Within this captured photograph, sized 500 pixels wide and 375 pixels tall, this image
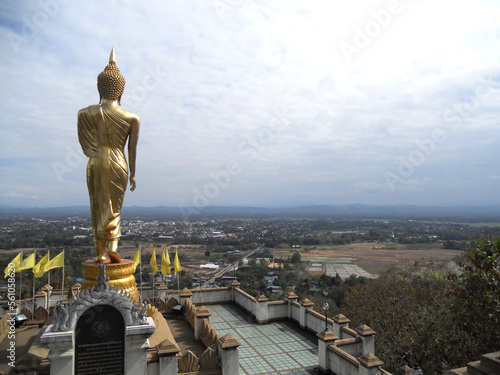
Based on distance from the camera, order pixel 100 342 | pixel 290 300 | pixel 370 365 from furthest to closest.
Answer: pixel 290 300 → pixel 370 365 → pixel 100 342

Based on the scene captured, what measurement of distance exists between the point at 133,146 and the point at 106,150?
0.79 m

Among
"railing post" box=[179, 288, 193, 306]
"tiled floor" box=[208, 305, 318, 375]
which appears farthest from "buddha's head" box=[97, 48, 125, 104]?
"tiled floor" box=[208, 305, 318, 375]

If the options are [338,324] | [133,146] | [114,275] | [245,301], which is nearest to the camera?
[114,275]

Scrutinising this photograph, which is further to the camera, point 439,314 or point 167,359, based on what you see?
point 439,314

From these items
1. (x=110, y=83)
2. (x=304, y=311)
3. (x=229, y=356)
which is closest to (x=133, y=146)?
(x=110, y=83)

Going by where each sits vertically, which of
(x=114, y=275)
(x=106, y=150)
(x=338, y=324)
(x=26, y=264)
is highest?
(x=106, y=150)

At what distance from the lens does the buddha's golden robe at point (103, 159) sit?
9.82 meters

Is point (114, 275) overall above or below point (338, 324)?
above

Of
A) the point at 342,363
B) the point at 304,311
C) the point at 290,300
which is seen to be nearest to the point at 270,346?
the point at 304,311

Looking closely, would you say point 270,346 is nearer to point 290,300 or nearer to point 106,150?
point 290,300

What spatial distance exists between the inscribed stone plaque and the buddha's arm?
4.40m

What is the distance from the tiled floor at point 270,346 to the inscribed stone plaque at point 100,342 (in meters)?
3.80

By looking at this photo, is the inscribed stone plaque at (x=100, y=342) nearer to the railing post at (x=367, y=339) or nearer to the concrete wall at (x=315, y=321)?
the railing post at (x=367, y=339)

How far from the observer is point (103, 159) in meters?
9.87
